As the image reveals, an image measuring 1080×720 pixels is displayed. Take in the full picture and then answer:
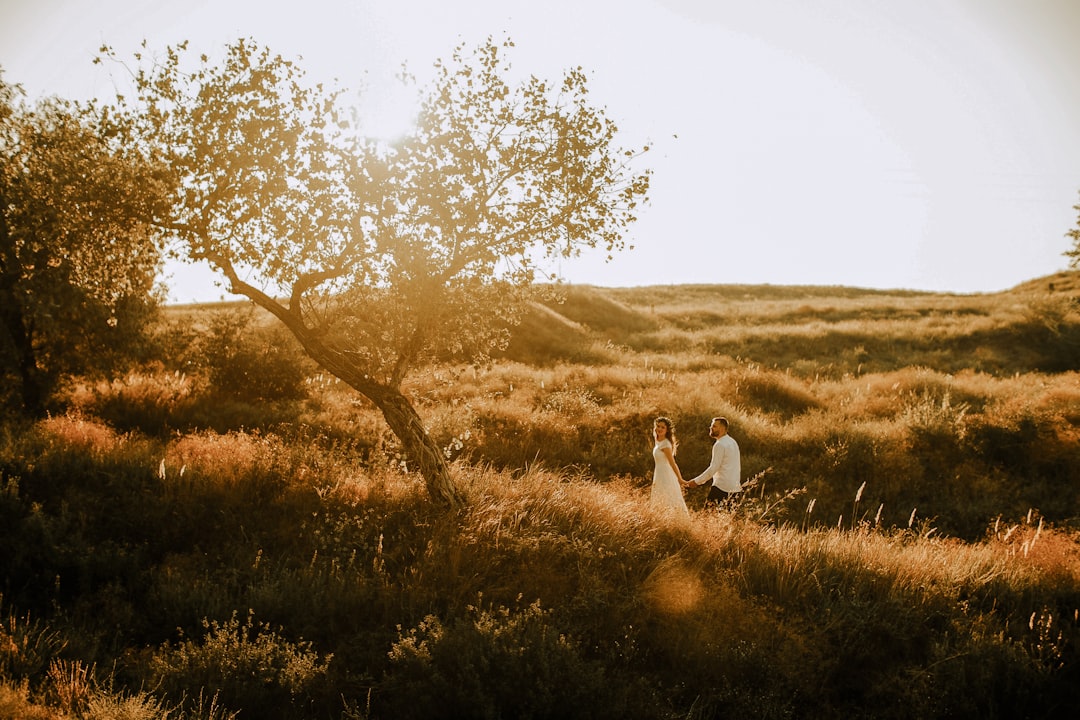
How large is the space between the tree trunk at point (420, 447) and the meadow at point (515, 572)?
0.39 meters

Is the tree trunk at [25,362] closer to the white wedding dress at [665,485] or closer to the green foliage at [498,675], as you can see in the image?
the green foliage at [498,675]

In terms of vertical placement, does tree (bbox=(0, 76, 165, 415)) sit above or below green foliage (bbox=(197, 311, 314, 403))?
above

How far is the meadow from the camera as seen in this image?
579 centimetres

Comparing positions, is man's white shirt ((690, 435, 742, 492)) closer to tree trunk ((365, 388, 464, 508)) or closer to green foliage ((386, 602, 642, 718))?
tree trunk ((365, 388, 464, 508))

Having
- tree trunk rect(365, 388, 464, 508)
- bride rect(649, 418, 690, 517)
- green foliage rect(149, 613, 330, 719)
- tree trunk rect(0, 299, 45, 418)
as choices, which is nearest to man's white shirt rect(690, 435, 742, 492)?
bride rect(649, 418, 690, 517)

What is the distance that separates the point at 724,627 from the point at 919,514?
325 inches

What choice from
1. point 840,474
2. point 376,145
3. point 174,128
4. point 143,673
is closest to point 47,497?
point 143,673

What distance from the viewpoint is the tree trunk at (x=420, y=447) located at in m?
9.16

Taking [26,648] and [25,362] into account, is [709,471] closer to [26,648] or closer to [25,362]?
[26,648]

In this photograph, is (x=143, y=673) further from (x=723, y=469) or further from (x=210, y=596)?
(x=723, y=469)

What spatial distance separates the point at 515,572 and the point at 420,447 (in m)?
2.64

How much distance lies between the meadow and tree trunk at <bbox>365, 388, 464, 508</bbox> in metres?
0.39

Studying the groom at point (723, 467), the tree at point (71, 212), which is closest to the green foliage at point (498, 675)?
the groom at point (723, 467)

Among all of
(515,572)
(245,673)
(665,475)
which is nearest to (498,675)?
(515,572)
